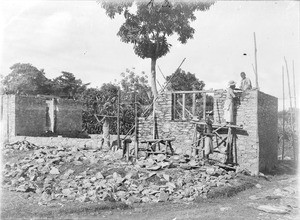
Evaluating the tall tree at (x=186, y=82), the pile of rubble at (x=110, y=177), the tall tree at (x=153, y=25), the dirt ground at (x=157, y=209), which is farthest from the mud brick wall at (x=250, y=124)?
the tall tree at (x=186, y=82)

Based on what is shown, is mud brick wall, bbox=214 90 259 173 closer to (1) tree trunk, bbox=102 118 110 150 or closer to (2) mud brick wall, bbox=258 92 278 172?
(2) mud brick wall, bbox=258 92 278 172

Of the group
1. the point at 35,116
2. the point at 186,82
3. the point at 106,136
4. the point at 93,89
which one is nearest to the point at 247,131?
the point at 106,136

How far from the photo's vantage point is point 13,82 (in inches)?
1502

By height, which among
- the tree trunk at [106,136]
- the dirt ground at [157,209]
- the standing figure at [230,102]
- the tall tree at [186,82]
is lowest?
the dirt ground at [157,209]

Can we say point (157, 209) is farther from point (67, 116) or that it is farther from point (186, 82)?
point (186, 82)

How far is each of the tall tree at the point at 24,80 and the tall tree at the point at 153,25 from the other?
18844mm

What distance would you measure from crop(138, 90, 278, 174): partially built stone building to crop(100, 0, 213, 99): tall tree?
26.0 ft

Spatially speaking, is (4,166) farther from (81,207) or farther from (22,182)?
(81,207)

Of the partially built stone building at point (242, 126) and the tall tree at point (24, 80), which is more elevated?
the tall tree at point (24, 80)

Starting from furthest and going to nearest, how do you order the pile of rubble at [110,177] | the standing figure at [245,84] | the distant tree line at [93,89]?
the distant tree line at [93,89] → the standing figure at [245,84] → the pile of rubble at [110,177]

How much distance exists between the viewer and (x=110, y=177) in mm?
11656

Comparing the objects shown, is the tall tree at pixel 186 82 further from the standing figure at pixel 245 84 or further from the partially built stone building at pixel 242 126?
the standing figure at pixel 245 84

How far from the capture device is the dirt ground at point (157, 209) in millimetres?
8352

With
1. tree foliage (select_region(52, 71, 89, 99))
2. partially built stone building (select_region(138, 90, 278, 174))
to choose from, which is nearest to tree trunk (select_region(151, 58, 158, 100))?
partially built stone building (select_region(138, 90, 278, 174))
